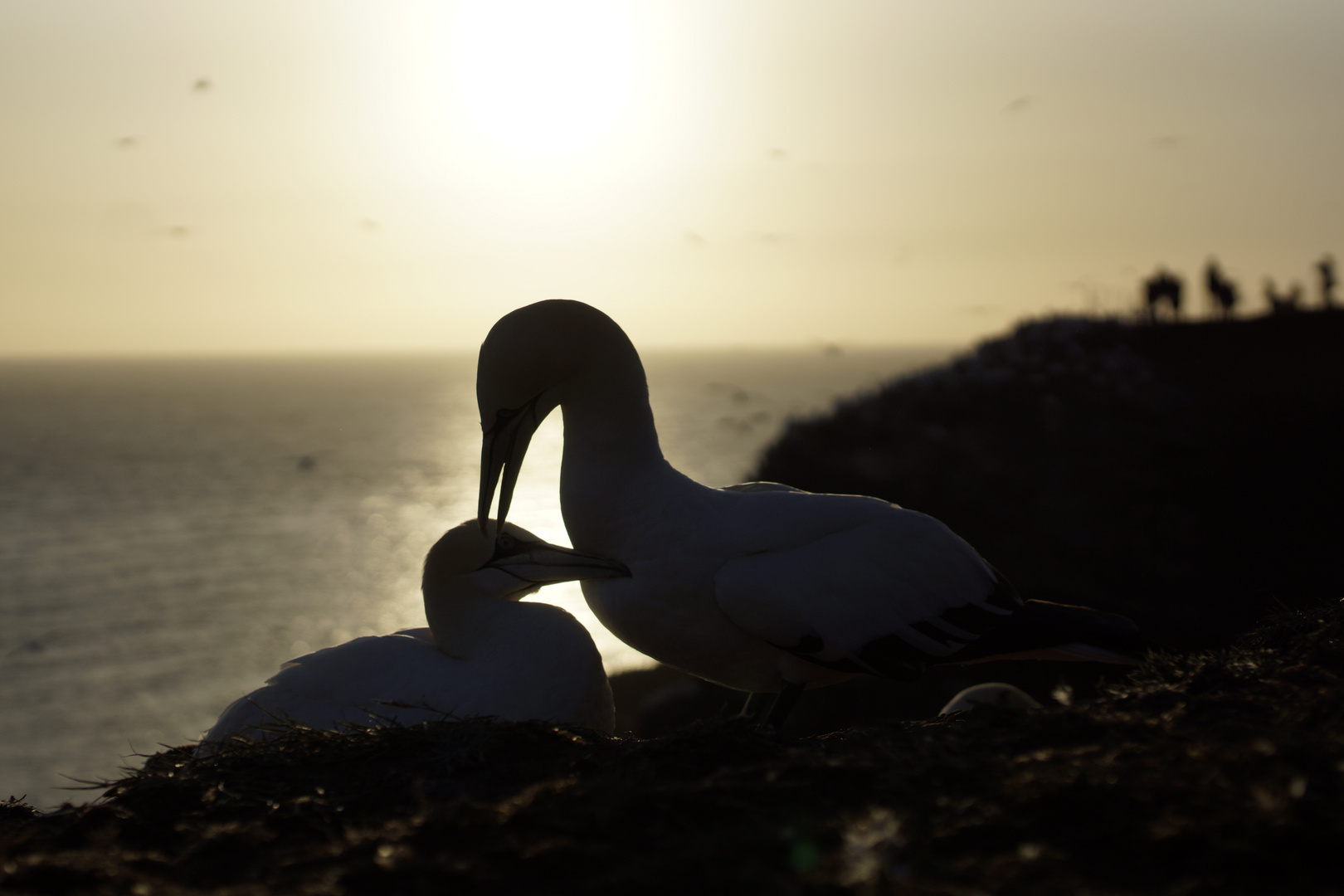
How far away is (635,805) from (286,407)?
7092 inches

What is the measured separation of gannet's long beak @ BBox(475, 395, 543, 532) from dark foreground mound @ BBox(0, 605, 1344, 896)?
46.3 inches

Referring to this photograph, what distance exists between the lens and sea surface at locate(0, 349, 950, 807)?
35.4 metres

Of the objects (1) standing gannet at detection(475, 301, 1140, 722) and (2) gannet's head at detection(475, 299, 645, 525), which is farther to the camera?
(2) gannet's head at detection(475, 299, 645, 525)

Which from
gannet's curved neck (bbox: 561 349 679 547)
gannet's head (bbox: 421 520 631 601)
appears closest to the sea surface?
gannet's head (bbox: 421 520 631 601)

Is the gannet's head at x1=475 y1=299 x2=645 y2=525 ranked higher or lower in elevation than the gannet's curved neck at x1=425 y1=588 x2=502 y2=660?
higher

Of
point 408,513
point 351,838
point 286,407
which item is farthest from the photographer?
point 286,407

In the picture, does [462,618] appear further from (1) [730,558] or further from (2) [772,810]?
(2) [772,810]

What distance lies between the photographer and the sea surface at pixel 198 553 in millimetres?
35406

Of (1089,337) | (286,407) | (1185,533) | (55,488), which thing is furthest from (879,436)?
(286,407)

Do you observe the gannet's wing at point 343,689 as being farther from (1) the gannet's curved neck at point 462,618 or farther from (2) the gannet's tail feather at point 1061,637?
(2) the gannet's tail feather at point 1061,637

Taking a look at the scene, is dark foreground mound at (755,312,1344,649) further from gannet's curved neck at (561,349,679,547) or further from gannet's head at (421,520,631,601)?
gannet's curved neck at (561,349,679,547)

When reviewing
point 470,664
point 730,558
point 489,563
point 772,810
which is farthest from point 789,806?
point 489,563

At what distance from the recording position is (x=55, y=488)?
81.6 meters

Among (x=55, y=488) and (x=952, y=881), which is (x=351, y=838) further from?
(x=55, y=488)
